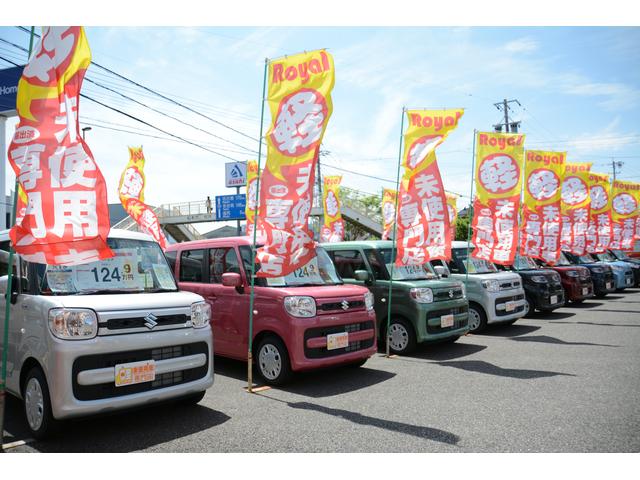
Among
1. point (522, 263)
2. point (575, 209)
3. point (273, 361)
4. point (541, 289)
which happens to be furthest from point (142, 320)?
point (575, 209)

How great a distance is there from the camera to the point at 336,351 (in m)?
5.96

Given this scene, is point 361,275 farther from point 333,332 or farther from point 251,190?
point 251,190

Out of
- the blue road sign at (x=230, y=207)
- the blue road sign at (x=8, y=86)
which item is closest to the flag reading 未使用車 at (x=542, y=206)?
the blue road sign at (x=8, y=86)

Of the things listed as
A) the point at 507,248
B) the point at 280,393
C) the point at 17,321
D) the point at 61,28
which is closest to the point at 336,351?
the point at 280,393

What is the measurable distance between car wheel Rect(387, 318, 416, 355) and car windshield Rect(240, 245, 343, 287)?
1611 mm

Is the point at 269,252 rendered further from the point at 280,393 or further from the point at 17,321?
the point at 17,321

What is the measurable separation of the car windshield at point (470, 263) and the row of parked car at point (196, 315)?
0.10ft

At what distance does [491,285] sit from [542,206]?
13.0 ft

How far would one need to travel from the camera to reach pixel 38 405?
12.9 ft

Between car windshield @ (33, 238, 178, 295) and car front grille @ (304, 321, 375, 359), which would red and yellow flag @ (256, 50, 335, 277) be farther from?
car windshield @ (33, 238, 178, 295)

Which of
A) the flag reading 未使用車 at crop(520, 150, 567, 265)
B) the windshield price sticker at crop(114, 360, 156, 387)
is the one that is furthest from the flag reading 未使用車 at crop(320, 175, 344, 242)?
the windshield price sticker at crop(114, 360, 156, 387)

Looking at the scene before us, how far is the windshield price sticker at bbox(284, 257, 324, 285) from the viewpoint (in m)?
6.35

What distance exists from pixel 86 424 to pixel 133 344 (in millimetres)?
1162

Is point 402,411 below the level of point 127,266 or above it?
below
